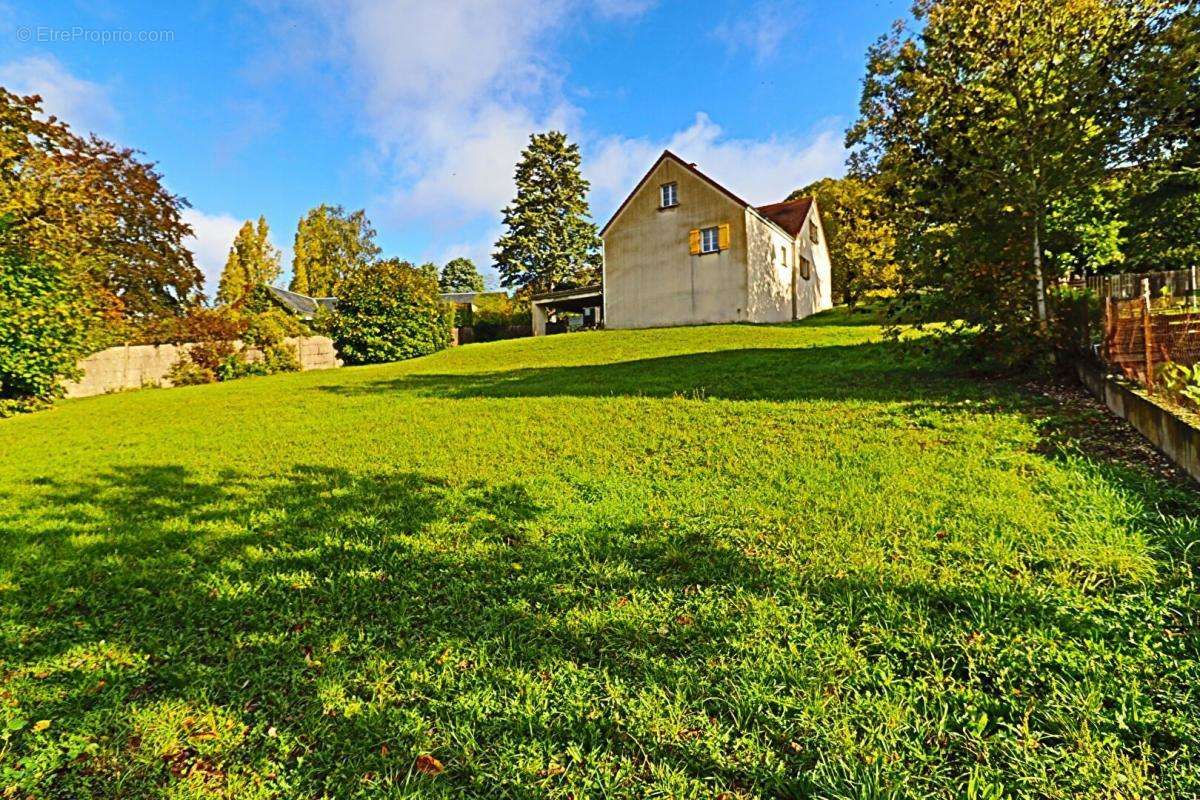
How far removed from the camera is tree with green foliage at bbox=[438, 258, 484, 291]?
77188 mm

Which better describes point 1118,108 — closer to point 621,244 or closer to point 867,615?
point 867,615

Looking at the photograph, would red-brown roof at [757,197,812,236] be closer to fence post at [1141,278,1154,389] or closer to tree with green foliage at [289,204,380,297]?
fence post at [1141,278,1154,389]

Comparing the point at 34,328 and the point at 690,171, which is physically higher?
the point at 690,171

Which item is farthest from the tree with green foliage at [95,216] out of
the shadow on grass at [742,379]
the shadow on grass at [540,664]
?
the shadow on grass at [540,664]

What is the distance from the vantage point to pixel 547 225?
43.5 meters

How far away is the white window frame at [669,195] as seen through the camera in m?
25.2

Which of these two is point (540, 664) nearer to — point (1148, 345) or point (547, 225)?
point (1148, 345)

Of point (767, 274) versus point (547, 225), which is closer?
point (767, 274)

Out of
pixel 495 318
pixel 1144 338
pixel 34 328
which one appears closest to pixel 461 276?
pixel 495 318

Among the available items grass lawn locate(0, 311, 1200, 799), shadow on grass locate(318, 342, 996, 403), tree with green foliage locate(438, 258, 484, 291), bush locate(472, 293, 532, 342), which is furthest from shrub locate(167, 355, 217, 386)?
tree with green foliage locate(438, 258, 484, 291)

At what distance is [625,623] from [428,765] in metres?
1.03

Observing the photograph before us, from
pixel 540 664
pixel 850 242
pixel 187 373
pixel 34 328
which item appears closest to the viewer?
pixel 540 664

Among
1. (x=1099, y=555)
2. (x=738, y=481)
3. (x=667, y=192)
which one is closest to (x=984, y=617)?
(x=1099, y=555)

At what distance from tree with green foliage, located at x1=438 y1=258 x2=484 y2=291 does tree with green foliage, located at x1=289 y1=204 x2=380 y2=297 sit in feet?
74.5
